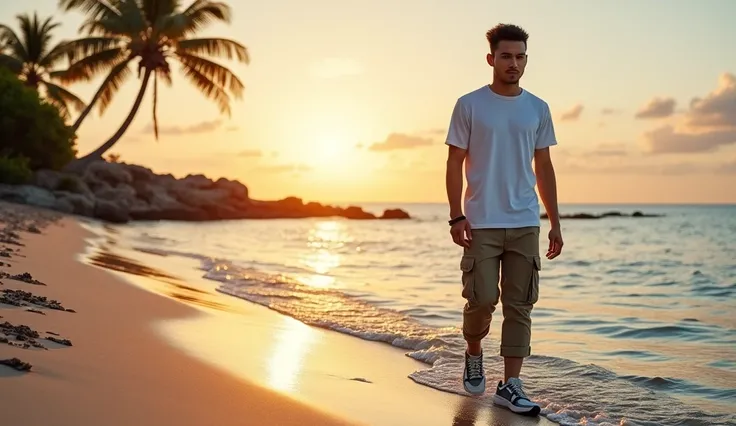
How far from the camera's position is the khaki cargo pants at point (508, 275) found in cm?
474

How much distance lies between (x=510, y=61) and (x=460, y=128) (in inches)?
19.1

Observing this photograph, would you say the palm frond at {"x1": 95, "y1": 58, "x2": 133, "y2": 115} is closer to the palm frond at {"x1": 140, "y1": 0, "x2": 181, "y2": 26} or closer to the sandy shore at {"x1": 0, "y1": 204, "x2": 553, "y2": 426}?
the palm frond at {"x1": 140, "y1": 0, "x2": 181, "y2": 26}

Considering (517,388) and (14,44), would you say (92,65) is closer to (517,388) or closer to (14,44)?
(14,44)

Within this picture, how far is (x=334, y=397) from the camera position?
172 inches

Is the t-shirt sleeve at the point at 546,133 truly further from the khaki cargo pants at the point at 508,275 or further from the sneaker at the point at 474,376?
the sneaker at the point at 474,376

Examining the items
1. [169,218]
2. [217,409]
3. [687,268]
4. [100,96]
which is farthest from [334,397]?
[169,218]

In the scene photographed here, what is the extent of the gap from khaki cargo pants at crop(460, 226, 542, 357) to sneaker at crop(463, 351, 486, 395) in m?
0.28

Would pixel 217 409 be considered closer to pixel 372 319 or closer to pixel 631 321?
pixel 372 319

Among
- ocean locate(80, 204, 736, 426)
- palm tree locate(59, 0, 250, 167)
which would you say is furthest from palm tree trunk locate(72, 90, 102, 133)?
ocean locate(80, 204, 736, 426)

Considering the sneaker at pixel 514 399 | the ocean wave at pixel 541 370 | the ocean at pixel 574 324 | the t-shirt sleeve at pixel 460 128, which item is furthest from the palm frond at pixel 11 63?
the sneaker at pixel 514 399

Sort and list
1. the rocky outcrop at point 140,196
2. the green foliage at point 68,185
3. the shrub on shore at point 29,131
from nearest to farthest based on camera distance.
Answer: the rocky outcrop at point 140,196
the shrub on shore at point 29,131
the green foliage at point 68,185

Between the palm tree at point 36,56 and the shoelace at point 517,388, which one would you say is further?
the palm tree at point 36,56

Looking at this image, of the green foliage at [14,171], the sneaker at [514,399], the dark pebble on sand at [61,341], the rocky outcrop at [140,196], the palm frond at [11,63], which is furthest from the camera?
the palm frond at [11,63]

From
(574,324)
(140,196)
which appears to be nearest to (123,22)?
(140,196)
